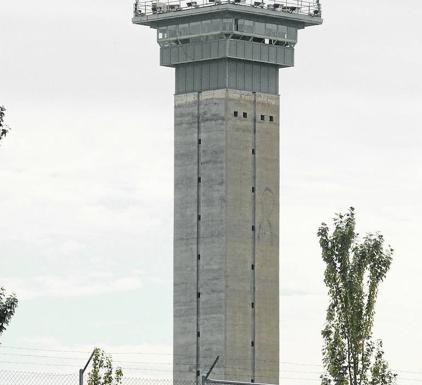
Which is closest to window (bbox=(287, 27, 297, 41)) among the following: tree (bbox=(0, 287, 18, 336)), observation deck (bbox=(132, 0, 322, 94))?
observation deck (bbox=(132, 0, 322, 94))

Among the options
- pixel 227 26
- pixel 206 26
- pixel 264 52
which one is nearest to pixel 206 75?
pixel 206 26

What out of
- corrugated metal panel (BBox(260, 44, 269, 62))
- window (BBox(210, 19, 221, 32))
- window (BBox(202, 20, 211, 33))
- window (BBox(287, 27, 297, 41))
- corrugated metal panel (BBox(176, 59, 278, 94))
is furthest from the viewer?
window (BBox(287, 27, 297, 41))

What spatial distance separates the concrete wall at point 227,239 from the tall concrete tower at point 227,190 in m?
0.08

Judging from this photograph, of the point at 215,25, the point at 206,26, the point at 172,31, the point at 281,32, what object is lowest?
the point at 215,25

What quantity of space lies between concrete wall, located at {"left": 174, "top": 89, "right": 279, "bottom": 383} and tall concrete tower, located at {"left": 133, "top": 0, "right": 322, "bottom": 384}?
80 millimetres

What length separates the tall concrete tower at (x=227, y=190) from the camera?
148m

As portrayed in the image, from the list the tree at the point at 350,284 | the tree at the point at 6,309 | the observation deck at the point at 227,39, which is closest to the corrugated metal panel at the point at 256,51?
the observation deck at the point at 227,39

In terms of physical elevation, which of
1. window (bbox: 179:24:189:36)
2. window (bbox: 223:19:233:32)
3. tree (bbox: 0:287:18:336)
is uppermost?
window (bbox: 179:24:189:36)

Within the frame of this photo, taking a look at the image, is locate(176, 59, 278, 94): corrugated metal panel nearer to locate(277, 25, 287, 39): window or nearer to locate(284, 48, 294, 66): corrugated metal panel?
locate(284, 48, 294, 66): corrugated metal panel

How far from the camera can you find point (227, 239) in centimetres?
14712

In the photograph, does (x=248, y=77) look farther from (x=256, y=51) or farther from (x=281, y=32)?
(x=281, y=32)

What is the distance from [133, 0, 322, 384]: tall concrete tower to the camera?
484ft

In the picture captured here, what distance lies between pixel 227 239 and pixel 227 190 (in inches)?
155

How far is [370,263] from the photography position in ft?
283
